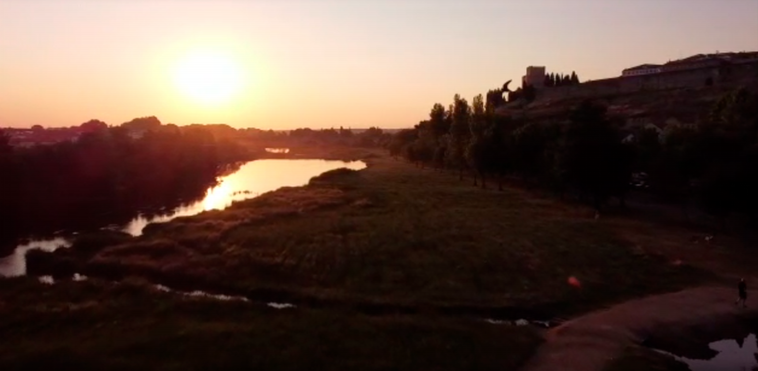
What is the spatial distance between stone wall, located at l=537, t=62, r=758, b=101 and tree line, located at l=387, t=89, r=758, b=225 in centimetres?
6992

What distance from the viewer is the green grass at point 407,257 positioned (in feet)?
116

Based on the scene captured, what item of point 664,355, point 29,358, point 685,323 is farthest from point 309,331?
point 685,323

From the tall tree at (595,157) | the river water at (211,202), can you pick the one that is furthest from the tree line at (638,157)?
the river water at (211,202)

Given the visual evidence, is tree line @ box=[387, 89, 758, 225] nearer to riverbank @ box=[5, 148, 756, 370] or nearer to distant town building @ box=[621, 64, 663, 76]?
riverbank @ box=[5, 148, 756, 370]

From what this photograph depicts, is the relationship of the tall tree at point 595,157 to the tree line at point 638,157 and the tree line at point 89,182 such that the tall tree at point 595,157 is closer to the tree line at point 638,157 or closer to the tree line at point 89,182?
the tree line at point 638,157

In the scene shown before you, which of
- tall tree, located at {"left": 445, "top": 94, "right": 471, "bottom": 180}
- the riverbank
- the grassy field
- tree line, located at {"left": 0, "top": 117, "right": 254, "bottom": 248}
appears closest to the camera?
the grassy field

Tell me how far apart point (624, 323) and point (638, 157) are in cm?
4337

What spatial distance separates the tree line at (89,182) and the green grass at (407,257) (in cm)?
2202

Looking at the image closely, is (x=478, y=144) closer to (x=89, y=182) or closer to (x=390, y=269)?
(x=390, y=269)

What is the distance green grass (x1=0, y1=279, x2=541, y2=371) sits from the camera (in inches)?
956

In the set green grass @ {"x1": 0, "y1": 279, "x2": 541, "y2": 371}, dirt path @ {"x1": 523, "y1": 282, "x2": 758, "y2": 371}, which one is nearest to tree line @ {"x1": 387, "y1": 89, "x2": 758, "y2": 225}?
dirt path @ {"x1": 523, "y1": 282, "x2": 758, "y2": 371}

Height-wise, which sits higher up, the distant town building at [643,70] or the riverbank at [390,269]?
the distant town building at [643,70]

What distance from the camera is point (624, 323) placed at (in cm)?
2959

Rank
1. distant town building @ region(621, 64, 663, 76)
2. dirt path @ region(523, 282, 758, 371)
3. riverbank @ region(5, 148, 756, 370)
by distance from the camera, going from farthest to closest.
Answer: distant town building @ region(621, 64, 663, 76), riverbank @ region(5, 148, 756, 370), dirt path @ region(523, 282, 758, 371)
